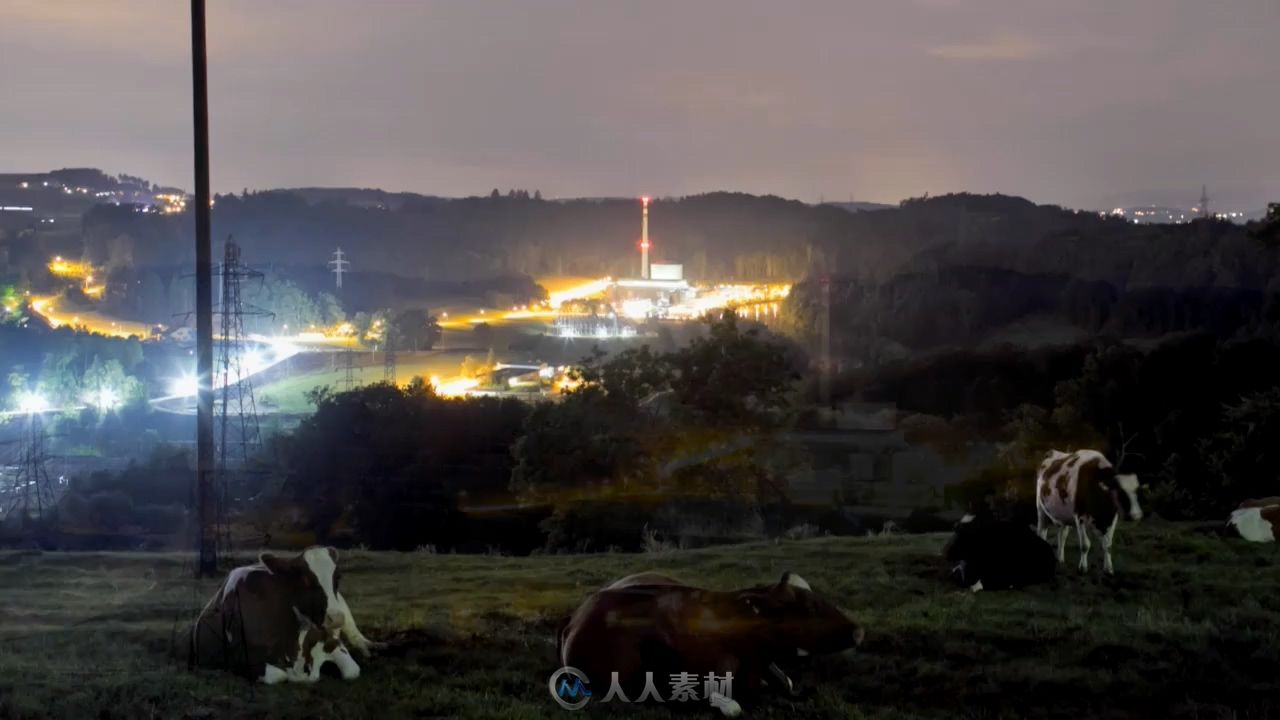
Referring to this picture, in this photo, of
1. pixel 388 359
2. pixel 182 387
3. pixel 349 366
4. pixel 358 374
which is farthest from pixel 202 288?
pixel 182 387

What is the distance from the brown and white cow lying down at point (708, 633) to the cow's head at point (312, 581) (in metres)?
2.09

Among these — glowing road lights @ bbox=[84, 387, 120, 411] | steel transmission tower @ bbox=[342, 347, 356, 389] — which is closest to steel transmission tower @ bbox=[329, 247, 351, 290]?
steel transmission tower @ bbox=[342, 347, 356, 389]

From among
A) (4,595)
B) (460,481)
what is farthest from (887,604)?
(460,481)

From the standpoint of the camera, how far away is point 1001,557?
37.9 feet

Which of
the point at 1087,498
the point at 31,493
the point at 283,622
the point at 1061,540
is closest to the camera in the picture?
the point at 283,622

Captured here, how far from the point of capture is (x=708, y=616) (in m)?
7.46

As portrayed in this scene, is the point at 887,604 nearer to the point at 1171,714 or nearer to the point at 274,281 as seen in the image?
the point at 1171,714

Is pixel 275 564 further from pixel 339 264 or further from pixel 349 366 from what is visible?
pixel 349 366

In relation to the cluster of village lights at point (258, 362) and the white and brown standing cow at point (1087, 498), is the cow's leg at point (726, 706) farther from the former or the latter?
the cluster of village lights at point (258, 362)

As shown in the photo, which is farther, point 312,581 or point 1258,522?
point 1258,522

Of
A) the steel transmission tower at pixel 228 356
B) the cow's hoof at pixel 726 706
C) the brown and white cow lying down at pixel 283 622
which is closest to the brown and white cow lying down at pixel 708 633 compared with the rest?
the cow's hoof at pixel 726 706

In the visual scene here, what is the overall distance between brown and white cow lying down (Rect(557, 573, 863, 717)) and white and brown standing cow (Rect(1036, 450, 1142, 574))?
558cm

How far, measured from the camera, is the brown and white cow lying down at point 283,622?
28.0 ft

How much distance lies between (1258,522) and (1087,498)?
12.9ft
